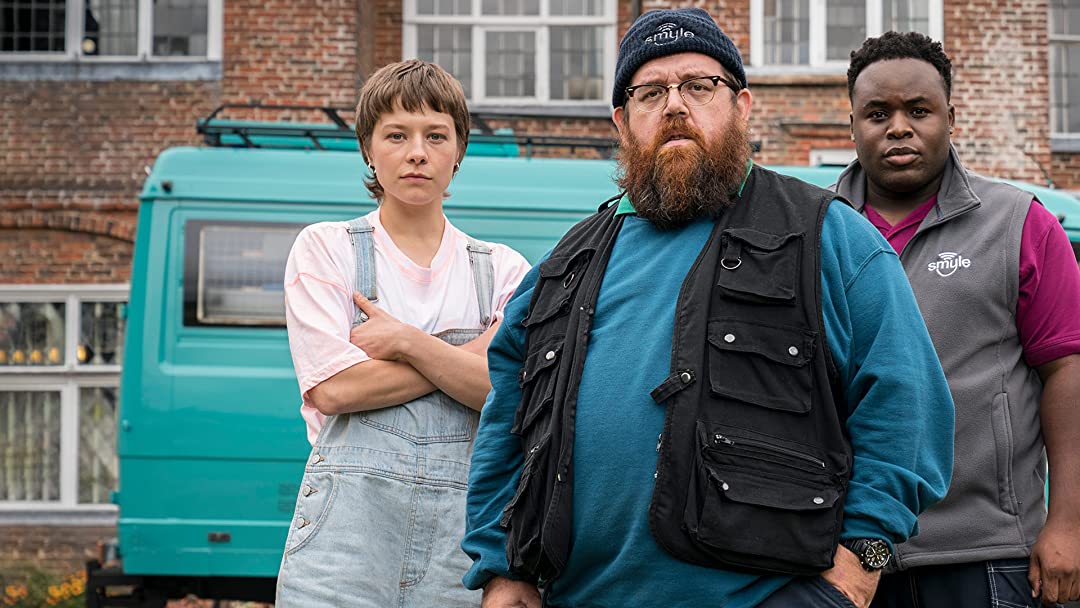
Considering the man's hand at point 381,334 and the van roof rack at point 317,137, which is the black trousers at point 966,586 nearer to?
the man's hand at point 381,334

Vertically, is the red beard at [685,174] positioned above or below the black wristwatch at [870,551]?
above

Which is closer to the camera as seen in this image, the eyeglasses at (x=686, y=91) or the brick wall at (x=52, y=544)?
the eyeglasses at (x=686, y=91)

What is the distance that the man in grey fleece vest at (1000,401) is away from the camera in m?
2.63

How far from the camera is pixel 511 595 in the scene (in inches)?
94.9

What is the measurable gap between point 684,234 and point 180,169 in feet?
16.4

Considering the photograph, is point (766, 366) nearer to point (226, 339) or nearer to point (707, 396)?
point (707, 396)

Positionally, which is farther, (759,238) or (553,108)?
(553,108)

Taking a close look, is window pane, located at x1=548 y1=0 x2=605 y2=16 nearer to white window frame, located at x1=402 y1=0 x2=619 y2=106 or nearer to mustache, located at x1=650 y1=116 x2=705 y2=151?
white window frame, located at x1=402 y1=0 x2=619 y2=106

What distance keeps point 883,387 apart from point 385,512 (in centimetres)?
116

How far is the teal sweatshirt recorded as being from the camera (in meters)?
2.08

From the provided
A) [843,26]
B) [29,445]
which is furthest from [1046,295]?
[843,26]

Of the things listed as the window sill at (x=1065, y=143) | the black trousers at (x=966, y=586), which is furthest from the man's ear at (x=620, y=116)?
the window sill at (x=1065, y=143)

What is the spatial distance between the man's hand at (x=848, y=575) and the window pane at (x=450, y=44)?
10522mm

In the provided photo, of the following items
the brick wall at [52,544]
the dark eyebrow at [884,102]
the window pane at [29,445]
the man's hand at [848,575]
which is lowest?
the brick wall at [52,544]
